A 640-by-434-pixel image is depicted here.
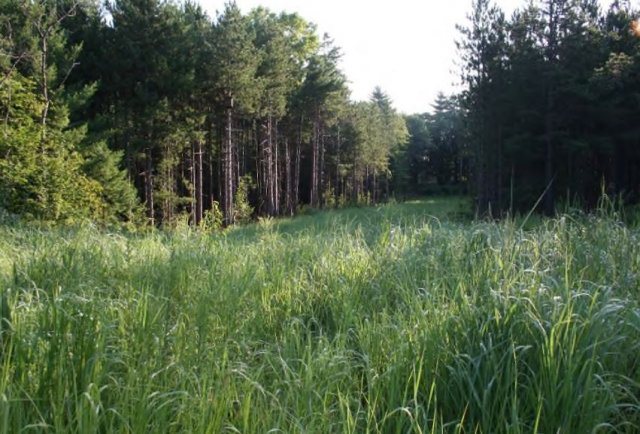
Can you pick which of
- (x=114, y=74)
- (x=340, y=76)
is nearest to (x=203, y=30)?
(x=114, y=74)

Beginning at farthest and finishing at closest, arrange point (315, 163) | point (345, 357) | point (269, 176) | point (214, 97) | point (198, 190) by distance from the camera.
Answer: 1. point (315, 163)
2. point (269, 176)
3. point (198, 190)
4. point (214, 97)
5. point (345, 357)

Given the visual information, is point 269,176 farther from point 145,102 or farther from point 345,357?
point 345,357

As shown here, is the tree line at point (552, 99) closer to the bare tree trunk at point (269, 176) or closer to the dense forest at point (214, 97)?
the dense forest at point (214, 97)

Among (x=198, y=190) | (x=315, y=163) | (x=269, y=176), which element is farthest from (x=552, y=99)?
(x=315, y=163)

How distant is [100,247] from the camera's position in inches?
209

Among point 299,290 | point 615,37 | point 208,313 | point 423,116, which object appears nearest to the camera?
point 208,313

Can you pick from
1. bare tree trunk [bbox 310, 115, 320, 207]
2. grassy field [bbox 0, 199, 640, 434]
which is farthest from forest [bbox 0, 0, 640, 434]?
bare tree trunk [bbox 310, 115, 320, 207]

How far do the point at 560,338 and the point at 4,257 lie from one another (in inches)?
221

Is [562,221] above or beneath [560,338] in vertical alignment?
above

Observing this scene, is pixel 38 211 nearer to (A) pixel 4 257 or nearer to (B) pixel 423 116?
(A) pixel 4 257

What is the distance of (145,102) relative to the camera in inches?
882

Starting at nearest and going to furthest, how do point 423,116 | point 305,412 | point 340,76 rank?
point 305,412, point 340,76, point 423,116

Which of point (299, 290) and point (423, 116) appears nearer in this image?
point (299, 290)

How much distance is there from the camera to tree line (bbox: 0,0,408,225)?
1582 centimetres
